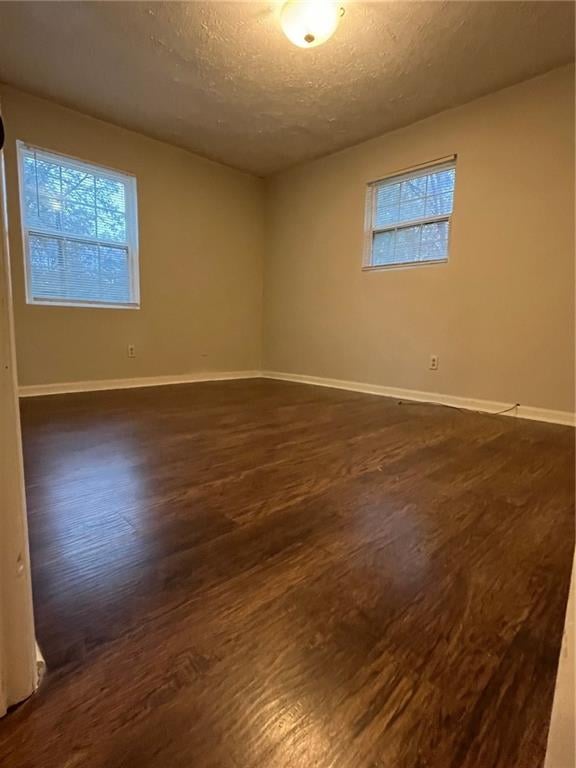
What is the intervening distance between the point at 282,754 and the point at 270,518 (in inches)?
26.7

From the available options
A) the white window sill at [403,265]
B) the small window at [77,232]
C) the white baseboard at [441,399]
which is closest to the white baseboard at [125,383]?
the white baseboard at [441,399]

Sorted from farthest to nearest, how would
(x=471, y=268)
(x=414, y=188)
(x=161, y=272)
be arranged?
(x=161, y=272) < (x=414, y=188) < (x=471, y=268)

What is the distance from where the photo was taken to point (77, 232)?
132 inches

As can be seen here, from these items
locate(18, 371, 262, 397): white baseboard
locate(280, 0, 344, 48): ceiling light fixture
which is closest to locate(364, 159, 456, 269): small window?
locate(280, 0, 344, 48): ceiling light fixture

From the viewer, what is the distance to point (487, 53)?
2.42m

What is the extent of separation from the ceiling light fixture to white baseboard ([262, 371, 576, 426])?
8.54 feet

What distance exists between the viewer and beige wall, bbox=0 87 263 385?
10.3 feet

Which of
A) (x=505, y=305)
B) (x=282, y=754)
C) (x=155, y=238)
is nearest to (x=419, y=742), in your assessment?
(x=282, y=754)

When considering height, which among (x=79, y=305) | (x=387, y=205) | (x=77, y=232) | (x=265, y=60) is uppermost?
(x=265, y=60)

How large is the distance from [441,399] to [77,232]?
3505 millimetres

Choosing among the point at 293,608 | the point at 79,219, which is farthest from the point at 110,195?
the point at 293,608

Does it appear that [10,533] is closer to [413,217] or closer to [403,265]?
[403,265]

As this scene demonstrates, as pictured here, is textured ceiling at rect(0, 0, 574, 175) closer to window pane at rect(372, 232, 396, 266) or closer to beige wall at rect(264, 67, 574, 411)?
beige wall at rect(264, 67, 574, 411)

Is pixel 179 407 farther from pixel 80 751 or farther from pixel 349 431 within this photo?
pixel 80 751
